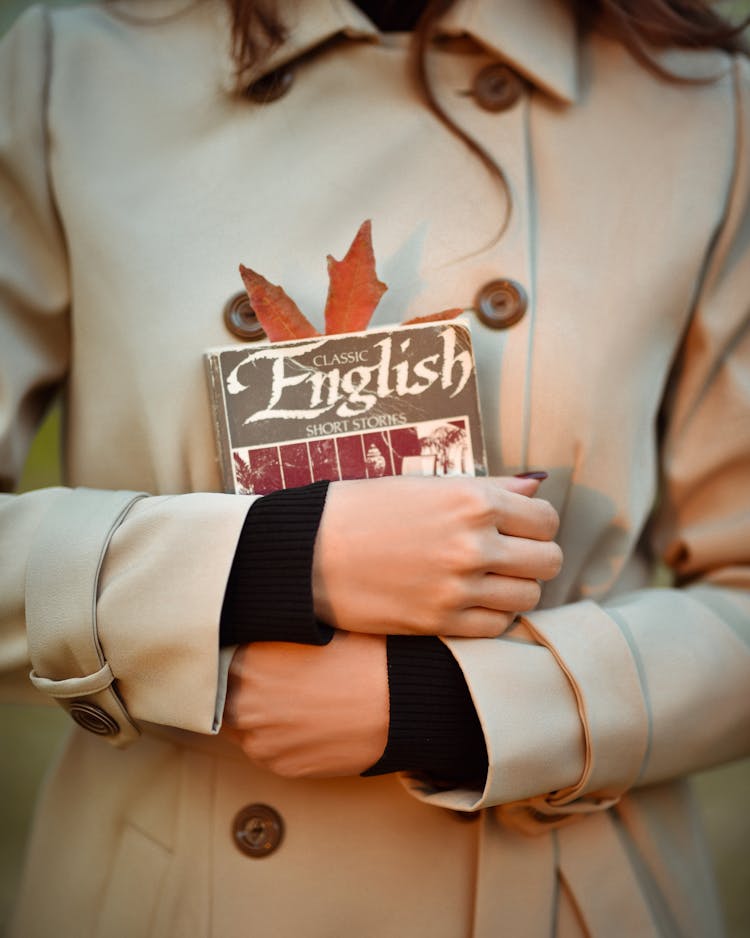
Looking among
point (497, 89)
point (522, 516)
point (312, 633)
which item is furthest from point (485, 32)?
point (312, 633)

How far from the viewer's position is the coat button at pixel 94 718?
0.86 m

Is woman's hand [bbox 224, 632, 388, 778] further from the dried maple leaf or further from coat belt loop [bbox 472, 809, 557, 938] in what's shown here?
the dried maple leaf

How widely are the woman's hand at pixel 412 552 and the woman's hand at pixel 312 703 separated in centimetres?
4

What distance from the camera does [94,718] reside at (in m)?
0.87

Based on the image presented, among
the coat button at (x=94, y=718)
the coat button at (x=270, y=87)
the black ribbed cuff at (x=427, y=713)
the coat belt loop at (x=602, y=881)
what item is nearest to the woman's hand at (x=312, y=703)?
the black ribbed cuff at (x=427, y=713)

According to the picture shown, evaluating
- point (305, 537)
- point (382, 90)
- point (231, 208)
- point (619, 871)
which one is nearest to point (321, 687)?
point (305, 537)

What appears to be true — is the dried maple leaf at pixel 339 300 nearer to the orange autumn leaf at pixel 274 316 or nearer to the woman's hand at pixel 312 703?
the orange autumn leaf at pixel 274 316

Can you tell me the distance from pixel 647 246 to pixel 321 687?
57 cm

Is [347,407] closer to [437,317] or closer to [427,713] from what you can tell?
[437,317]

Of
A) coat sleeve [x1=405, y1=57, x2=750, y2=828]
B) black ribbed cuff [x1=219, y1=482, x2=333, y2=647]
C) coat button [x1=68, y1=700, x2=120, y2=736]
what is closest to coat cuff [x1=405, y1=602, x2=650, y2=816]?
coat sleeve [x1=405, y1=57, x2=750, y2=828]

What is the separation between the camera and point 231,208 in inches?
38.7

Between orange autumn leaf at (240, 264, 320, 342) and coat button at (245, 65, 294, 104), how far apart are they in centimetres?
25

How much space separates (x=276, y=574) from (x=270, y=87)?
0.54 metres

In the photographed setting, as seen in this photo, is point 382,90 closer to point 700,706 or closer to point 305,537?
point 305,537
